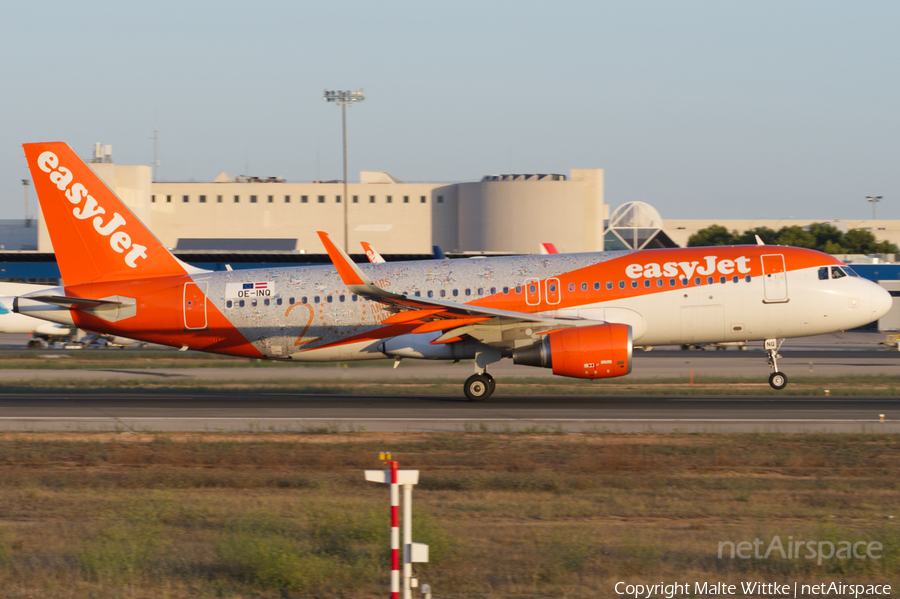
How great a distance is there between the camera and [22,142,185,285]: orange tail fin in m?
25.8

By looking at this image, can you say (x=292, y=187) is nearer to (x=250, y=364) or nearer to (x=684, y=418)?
(x=250, y=364)

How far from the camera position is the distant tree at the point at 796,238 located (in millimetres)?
118062

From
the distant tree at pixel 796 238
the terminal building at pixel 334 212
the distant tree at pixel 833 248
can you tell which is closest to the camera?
the terminal building at pixel 334 212

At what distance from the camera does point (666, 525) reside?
1058cm

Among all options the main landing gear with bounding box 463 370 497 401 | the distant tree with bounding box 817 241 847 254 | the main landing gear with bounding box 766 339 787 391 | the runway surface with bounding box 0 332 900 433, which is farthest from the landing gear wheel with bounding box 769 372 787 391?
the distant tree with bounding box 817 241 847 254

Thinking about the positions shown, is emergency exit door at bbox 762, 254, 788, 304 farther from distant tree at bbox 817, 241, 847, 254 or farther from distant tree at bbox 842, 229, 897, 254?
distant tree at bbox 842, 229, 897, 254

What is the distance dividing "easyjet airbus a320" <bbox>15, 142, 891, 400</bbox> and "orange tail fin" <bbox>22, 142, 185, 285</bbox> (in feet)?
0.12

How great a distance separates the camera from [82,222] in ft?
84.9

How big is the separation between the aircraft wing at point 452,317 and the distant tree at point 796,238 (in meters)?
103

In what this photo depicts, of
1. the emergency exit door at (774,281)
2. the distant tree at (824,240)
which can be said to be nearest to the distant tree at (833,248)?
the distant tree at (824,240)

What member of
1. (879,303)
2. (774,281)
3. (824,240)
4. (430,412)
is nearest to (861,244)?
(824,240)

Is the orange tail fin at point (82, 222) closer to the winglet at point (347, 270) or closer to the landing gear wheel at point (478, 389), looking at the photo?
the winglet at point (347, 270)

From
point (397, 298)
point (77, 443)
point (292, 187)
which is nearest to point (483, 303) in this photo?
point (397, 298)

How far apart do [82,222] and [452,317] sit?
1164 cm
